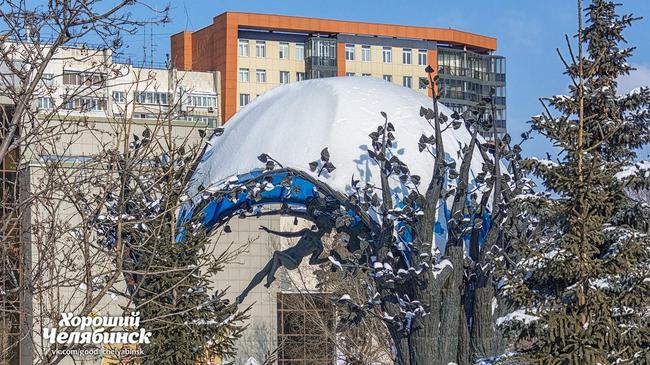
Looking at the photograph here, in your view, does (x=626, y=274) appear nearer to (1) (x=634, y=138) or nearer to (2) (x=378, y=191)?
(1) (x=634, y=138)

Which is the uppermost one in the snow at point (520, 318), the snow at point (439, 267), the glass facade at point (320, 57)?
the glass facade at point (320, 57)

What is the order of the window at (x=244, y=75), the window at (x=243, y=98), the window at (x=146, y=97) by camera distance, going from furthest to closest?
the window at (x=244, y=75), the window at (x=243, y=98), the window at (x=146, y=97)

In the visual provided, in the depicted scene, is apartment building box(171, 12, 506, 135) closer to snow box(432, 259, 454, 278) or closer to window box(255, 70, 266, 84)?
window box(255, 70, 266, 84)

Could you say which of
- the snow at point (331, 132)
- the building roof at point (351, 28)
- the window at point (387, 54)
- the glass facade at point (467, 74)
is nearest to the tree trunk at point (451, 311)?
the snow at point (331, 132)

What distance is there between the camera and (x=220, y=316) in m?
14.1

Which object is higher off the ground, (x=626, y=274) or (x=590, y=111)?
(x=590, y=111)

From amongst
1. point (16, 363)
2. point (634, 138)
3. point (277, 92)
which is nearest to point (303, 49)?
point (16, 363)

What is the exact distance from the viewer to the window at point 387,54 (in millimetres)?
61281

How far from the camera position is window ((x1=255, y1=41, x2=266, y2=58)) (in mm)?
58125

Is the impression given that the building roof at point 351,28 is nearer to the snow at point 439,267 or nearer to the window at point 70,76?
the window at point 70,76

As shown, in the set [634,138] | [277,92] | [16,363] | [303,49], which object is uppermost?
[303,49]

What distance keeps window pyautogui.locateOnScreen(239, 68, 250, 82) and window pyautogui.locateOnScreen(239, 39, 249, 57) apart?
2.51 feet

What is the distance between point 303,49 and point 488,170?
4592 centimetres

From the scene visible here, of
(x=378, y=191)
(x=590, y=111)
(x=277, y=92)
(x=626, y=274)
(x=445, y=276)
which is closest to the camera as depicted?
(x=626, y=274)
